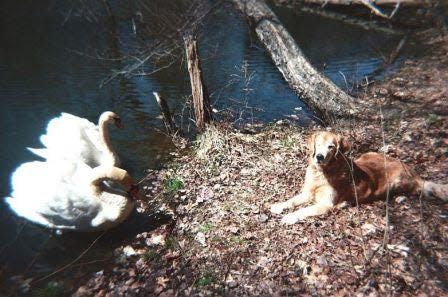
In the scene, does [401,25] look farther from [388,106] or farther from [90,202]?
[90,202]

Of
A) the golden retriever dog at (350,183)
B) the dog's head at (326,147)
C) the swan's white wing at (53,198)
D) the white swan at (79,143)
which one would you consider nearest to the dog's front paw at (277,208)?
the golden retriever dog at (350,183)

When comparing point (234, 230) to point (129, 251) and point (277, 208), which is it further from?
point (129, 251)

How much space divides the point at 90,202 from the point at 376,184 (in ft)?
13.4

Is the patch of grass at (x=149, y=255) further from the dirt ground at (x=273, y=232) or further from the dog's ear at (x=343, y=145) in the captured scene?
the dog's ear at (x=343, y=145)

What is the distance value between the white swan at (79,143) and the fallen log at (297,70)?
4557 millimetres

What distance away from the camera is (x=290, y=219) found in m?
5.42

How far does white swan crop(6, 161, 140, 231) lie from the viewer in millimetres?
5477

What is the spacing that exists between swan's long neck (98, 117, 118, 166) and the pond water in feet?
2.03

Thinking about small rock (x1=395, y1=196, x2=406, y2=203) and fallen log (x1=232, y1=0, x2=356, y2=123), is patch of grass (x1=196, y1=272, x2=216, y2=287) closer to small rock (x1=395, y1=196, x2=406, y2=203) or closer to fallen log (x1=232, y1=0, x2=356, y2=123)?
small rock (x1=395, y1=196, x2=406, y2=203)

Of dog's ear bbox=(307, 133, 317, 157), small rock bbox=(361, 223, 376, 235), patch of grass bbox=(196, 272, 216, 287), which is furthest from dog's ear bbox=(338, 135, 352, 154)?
patch of grass bbox=(196, 272, 216, 287)

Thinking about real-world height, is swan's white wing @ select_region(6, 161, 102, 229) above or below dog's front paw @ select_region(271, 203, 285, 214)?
above

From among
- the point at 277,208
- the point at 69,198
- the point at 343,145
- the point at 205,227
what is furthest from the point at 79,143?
the point at 343,145

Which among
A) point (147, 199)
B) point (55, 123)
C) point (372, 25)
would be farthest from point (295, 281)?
point (372, 25)

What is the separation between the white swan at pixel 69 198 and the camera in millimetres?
5477
